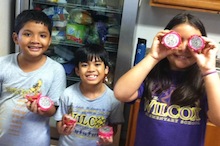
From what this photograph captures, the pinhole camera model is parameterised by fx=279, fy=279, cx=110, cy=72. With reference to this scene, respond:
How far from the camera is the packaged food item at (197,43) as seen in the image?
38.1 inches

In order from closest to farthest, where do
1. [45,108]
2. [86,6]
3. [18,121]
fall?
[45,108]
[18,121]
[86,6]

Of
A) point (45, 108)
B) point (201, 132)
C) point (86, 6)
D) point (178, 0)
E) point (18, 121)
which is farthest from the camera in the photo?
point (86, 6)

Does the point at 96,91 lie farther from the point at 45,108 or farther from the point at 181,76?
the point at 181,76

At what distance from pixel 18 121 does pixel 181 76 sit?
0.79 m

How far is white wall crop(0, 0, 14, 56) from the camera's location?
190cm

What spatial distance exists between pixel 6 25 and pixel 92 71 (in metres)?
0.98

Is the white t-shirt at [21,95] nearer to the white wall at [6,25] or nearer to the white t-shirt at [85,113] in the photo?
the white t-shirt at [85,113]

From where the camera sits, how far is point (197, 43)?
38.2 inches

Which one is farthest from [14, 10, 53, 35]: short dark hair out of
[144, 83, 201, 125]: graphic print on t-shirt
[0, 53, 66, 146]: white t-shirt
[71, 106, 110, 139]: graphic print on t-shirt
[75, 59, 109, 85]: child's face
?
[144, 83, 201, 125]: graphic print on t-shirt

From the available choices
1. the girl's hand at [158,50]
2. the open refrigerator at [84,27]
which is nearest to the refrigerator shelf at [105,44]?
the open refrigerator at [84,27]

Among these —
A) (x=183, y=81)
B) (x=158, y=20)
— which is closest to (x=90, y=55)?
(x=183, y=81)

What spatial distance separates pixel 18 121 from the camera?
4.41ft

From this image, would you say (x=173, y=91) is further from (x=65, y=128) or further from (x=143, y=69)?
(x=65, y=128)

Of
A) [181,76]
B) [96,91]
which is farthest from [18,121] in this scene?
[181,76]
